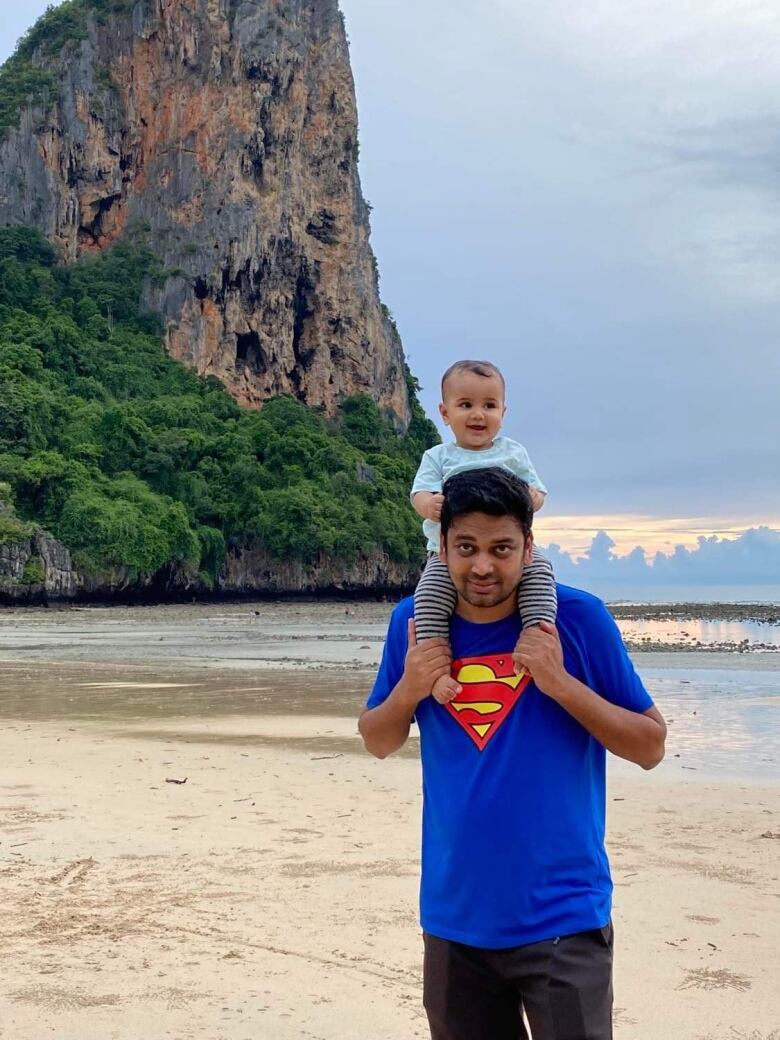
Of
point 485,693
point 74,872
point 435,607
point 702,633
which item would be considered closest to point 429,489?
point 435,607

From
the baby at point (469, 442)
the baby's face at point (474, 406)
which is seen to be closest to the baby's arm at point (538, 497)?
the baby at point (469, 442)

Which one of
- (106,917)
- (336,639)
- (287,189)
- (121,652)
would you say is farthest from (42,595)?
(106,917)

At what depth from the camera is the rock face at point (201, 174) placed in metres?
79.6

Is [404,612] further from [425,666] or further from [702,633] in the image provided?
[702,633]

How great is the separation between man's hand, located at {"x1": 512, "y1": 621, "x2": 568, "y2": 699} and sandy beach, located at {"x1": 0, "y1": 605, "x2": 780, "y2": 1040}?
188cm

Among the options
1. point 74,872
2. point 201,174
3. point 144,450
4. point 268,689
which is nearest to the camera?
point 74,872

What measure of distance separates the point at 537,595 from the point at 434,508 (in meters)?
0.48

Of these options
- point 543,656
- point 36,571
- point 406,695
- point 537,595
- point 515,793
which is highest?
point 537,595

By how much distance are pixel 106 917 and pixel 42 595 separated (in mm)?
51191

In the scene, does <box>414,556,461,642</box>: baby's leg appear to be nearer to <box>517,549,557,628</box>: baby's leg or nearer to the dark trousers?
<box>517,549,557,628</box>: baby's leg

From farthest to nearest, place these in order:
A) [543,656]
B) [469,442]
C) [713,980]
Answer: [713,980], [469,442], [543,656]

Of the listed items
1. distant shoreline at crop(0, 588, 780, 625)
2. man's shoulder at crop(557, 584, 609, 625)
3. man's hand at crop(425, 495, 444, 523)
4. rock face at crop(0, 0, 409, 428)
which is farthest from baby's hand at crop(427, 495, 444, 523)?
rock face at crop(0, 0, 409, 428)

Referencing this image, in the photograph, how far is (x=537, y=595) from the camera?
2281 millimetres

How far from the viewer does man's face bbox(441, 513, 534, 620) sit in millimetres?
2295
